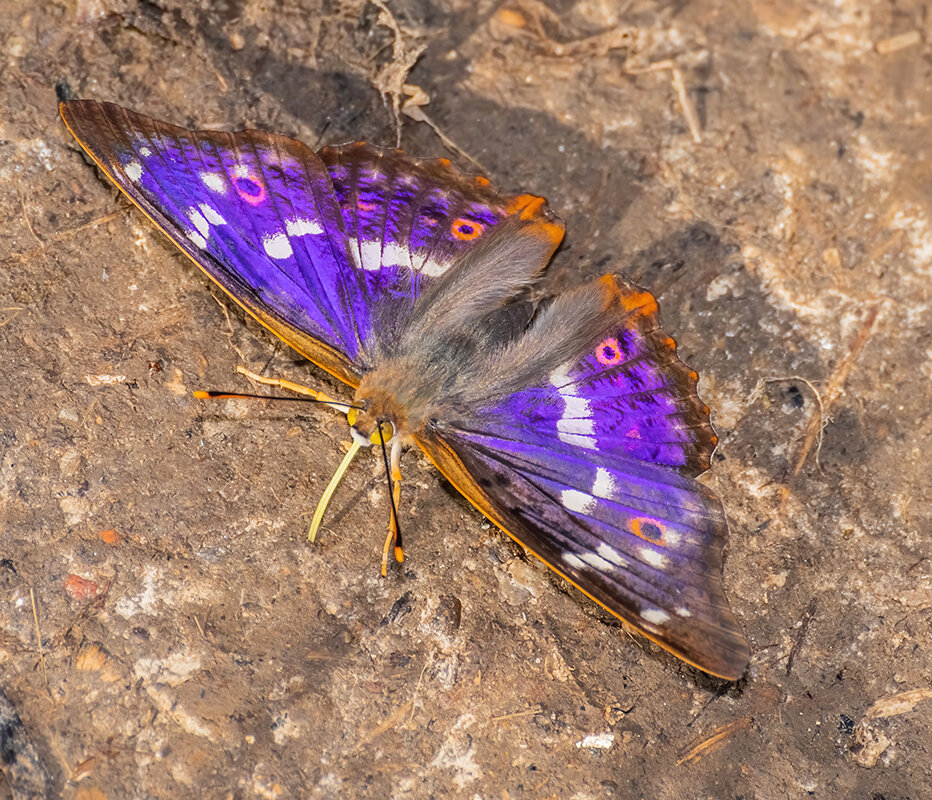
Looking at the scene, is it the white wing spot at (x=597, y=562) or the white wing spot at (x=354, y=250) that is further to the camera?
the white wing spot at (x=354, y=250)

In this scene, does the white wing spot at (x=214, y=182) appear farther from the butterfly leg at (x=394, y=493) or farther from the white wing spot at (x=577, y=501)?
the white wing spot at (x=577, y=501)

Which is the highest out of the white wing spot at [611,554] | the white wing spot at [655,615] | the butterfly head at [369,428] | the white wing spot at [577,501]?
the white wing spot at [577,501]

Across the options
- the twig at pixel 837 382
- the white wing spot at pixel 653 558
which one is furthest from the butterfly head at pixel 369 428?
the twig at pixel 837 382

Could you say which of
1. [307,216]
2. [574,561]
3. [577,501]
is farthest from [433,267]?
[574,561]

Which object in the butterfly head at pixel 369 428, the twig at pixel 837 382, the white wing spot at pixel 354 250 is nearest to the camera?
the butterfly head at pixel 369 428

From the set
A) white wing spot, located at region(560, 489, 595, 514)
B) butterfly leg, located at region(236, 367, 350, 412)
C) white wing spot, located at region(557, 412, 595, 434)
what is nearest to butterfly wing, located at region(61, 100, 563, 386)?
butterfly leg, located at region(236, 367, 350, 412)

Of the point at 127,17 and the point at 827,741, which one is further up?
the point at 127,17

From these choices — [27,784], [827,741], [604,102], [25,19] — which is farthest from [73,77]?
[827,741]

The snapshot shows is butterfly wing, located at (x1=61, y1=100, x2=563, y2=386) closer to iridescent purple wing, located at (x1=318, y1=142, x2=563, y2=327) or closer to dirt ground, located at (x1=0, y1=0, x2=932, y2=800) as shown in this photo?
iridescent purple wing, located at (x1=318, y1=142, x2=563, y2=327)

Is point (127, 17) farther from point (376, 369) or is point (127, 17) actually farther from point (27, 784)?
point (27, 784)
